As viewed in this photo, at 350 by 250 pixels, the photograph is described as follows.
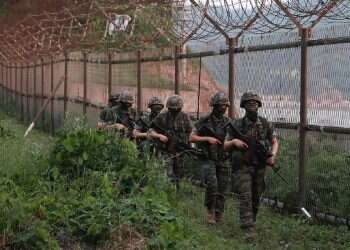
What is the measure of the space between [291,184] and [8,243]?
4215 mm

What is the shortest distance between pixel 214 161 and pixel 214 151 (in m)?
0.15

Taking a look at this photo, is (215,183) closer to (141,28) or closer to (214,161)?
(214,161)

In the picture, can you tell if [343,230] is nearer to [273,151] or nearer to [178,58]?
[273,151]

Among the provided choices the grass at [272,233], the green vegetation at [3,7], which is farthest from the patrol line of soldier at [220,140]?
the green vegetation at [3,7]

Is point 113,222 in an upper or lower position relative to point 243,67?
lower

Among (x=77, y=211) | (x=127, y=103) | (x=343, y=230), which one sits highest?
(x=127, y=103)

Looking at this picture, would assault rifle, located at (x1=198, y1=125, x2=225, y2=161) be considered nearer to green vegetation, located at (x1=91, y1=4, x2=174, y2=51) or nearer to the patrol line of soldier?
the patrol line of soldier

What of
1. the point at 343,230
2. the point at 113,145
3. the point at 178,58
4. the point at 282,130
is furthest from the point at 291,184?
the point at 178,58

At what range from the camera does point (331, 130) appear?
25.9 ft

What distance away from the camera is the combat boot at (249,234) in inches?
293

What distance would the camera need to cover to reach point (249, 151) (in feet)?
24.5

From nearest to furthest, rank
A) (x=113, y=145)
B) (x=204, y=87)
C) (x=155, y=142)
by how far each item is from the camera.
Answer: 1. (x=113, y=145)
2. (x=155, y=142)
3. (x=204, y=87)

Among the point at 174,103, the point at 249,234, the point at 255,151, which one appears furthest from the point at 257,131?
the point at 174,103

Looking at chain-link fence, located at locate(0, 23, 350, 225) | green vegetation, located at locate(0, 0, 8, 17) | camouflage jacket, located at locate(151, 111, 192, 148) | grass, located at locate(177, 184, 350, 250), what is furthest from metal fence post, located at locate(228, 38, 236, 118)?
green vegetation, located at locate(0, 0, 8, 17)
